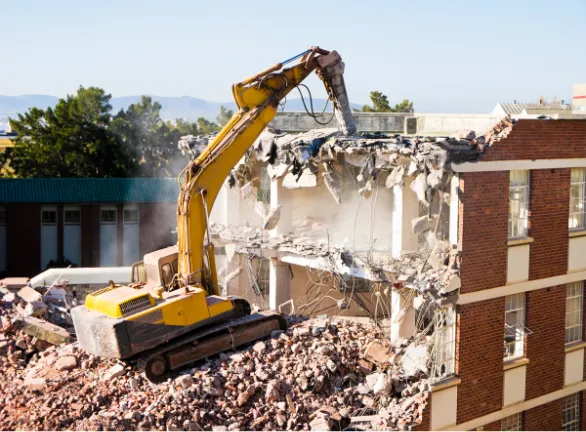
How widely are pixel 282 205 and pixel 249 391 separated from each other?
21.8ft

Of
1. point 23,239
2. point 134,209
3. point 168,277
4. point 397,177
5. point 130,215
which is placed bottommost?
point 23,239

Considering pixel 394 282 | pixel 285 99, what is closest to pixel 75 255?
pixel 285 99

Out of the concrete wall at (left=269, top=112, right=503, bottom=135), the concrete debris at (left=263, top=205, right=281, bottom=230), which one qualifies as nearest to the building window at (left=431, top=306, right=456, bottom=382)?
the concrete debris at (left=263, top=205, right=281, bottom=230)

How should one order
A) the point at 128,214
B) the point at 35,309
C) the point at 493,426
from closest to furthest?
the point at 493,426 < the point at 35,309 < the point at 128,214

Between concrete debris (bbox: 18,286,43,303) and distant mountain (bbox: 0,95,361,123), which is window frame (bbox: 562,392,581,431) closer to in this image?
distant mountain (bbox: 0,95,361,123)

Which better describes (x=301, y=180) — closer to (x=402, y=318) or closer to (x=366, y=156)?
(x=366, y=156)

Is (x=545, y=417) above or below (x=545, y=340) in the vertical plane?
below

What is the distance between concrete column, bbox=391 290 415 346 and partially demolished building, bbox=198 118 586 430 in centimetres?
3

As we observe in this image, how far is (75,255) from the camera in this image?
1357 inches

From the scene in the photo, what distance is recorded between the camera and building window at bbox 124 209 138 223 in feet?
115

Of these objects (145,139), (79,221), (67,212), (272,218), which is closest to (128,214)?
(79,221)

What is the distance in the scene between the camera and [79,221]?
34.6 meters

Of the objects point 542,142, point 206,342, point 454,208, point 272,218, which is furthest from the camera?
point 272,218

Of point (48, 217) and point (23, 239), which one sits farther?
point (48, 217)
